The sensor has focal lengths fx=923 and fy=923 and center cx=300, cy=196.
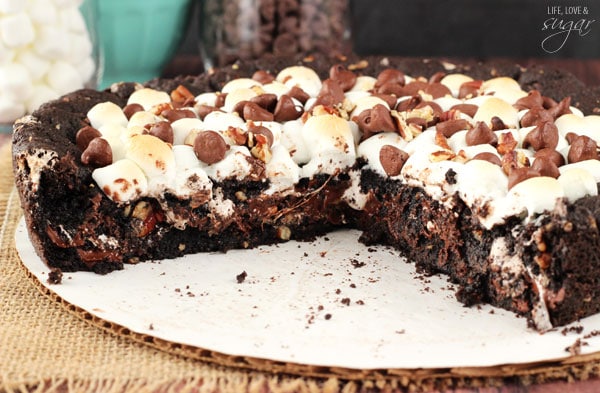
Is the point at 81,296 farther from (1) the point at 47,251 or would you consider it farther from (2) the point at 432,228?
(2) the point at 432,228

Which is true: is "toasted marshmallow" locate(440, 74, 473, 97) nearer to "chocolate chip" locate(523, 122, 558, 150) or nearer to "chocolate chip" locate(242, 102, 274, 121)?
"chocolate chip" locate(523, 122, 558, 150)

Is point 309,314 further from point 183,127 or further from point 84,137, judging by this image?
point 84,137

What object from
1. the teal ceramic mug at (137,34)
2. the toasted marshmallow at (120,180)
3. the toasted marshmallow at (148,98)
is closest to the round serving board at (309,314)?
the toasted marshmallow at (120,180)

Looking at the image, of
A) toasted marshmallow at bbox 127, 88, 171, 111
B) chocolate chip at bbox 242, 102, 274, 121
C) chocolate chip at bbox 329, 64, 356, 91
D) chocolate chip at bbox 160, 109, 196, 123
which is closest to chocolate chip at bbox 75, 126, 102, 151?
chocolate chip at bbox 160, 109, 196, 123

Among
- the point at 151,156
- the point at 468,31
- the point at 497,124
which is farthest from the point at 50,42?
the point at 468,31

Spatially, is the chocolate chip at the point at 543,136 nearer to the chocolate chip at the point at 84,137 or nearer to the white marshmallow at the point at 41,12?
the chocolate chip at the point at 84,137

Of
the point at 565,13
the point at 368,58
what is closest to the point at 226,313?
the point at 368,58
